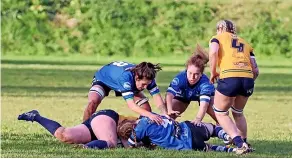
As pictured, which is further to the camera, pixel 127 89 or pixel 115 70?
pixel 115 70

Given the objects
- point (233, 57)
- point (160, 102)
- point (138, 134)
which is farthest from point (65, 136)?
point (233, 57)

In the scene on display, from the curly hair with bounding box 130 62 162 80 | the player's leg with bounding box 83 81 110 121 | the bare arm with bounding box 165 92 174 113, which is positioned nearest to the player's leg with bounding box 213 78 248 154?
the bare arm with bounding box 165 92 174 113

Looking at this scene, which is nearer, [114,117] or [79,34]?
[114,117]

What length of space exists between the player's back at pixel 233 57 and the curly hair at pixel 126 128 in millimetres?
1083

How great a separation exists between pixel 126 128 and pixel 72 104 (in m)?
7.15

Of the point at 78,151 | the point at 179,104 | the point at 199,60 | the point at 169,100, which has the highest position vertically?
the point at 199,60

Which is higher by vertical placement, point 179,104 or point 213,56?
point 213,56

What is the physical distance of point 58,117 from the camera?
14.7m

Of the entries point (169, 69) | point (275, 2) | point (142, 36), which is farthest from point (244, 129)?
point (275, 2)

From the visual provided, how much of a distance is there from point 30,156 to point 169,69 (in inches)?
779

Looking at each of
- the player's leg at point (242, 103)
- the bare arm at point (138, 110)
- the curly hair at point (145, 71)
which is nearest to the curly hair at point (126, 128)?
the bare arm at point (138, 110)

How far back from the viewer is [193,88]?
10961 millimetres

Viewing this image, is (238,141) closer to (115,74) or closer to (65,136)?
(115,74)

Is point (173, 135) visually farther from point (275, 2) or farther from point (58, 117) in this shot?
point (275, 2)
